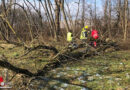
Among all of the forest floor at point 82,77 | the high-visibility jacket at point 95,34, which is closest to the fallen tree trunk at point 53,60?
the forest floor at point 82,77

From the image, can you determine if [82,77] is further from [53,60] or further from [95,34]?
[95,34]

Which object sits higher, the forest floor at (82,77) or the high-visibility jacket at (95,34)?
the high-visibility jacket at (95,34)

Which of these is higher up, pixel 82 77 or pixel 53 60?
pixel 53 60

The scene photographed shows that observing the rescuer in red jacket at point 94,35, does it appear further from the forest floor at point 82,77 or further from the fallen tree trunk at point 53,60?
the forest floor at point 82,77

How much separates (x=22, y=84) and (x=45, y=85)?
0.51 metres

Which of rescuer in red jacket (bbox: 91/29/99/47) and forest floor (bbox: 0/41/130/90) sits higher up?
rescuer in red jacket (bbox: 91/29/99/47)

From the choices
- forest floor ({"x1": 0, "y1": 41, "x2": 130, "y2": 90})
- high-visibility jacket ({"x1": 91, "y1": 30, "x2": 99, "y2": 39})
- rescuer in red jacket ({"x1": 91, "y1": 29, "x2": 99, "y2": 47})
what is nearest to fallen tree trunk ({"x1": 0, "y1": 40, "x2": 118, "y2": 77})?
forest floor ({"x1": 0, "y1": 41, "x2": 130, "y2": 90})

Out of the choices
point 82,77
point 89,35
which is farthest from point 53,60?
point 89,35

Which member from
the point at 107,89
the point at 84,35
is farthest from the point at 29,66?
the point at 84,35

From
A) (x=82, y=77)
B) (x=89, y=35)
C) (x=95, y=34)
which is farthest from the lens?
(x=89, y=35)

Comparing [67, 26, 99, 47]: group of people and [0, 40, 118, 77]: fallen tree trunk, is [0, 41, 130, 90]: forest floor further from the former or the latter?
[67, 26, 99, 47]: group of people

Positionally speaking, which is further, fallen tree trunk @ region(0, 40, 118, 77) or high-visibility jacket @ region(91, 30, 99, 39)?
high-visibility jacket @ region(91, 30, 99, 39)

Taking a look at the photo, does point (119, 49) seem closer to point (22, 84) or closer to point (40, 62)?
point (40, 62)

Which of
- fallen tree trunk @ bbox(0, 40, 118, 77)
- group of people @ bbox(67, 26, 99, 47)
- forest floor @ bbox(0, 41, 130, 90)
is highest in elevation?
group of people @ bbox(67, 26, 99, 47)
